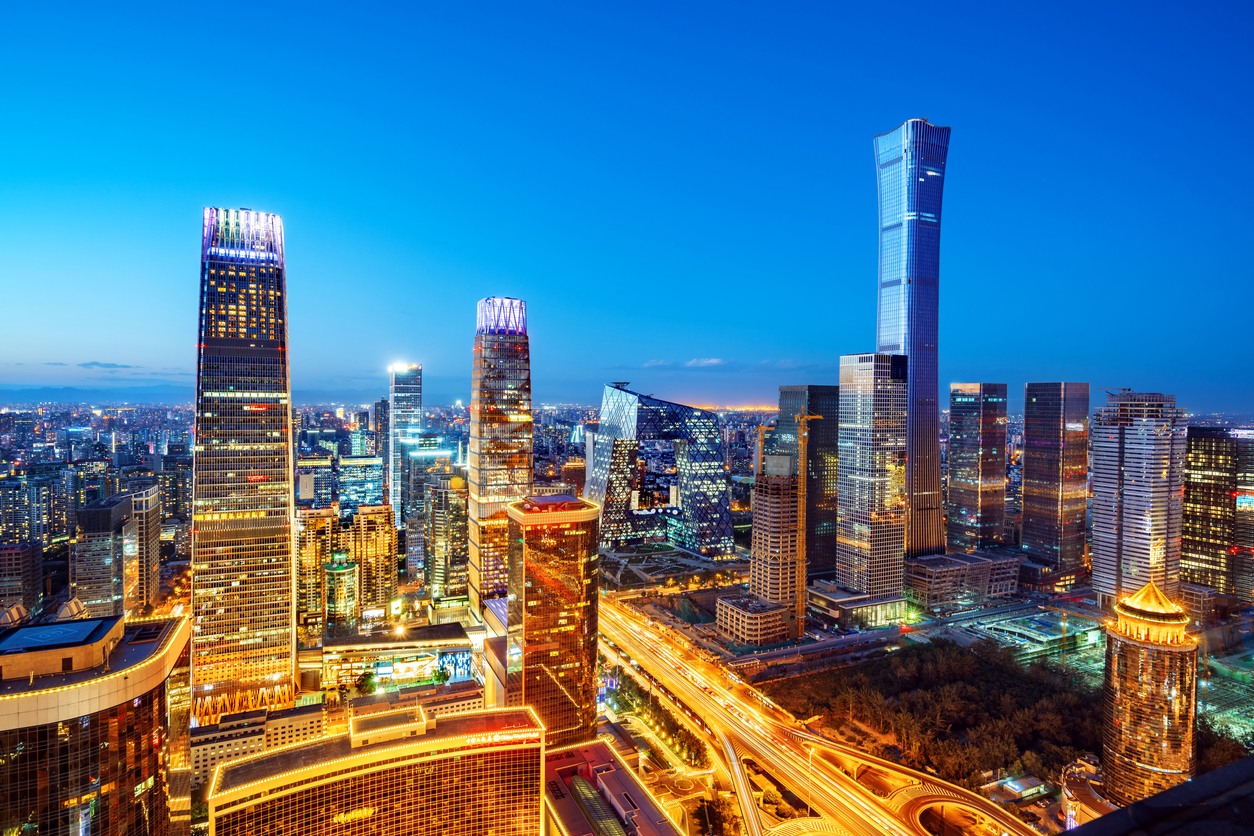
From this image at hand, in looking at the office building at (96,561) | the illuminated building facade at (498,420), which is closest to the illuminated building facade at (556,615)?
the illuminated building facade at (498,420)

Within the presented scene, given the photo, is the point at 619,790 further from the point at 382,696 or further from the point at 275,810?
the point at 382,696

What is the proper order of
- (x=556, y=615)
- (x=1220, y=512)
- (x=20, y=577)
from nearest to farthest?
(x=556, y=615) → (x=20, y=577) → (x=1220, y=512)

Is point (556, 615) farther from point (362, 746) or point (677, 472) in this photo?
point (677, 472)

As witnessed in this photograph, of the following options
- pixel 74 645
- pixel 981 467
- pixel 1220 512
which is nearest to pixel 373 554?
pixel 74 645

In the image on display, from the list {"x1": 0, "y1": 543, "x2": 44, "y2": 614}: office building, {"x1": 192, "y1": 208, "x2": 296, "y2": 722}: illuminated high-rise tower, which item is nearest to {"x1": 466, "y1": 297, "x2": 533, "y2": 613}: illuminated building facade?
{"x1": 192, "y1": 208, "x2": 296, "y2": 722}: illuminated high-rise tower

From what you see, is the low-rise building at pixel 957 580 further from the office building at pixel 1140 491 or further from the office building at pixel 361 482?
the office building at pixel 361 482

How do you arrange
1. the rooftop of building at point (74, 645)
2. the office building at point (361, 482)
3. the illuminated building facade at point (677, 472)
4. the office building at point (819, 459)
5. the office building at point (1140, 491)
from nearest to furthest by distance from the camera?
the rooftop of building at point (74, 645), the office building at point (1140, 491), the office building at point (819, 459), the illuminated building facade at point (677, 472), the office building at point (361, 482)

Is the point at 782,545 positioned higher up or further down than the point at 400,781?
higher up
